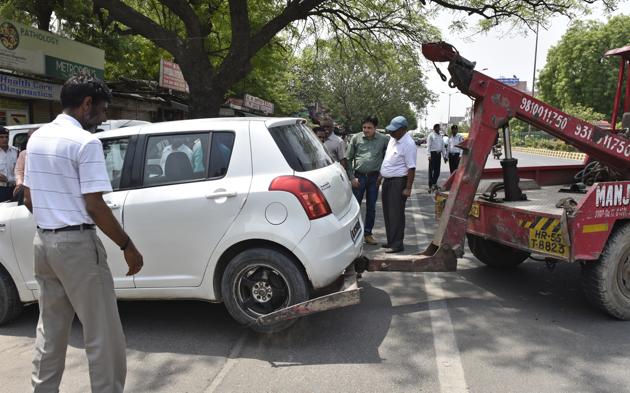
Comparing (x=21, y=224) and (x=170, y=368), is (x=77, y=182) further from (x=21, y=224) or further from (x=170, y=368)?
(x=21, y=224)

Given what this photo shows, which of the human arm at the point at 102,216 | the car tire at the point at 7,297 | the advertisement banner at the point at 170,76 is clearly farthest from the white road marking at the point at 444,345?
the advertisement banner at the point at 170,76

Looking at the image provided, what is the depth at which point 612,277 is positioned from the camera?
4016 mm

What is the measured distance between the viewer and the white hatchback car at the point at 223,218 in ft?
11.9

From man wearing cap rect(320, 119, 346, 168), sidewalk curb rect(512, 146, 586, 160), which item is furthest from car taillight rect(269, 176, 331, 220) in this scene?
sidewalk curb rect(512, 146, 586, 160)

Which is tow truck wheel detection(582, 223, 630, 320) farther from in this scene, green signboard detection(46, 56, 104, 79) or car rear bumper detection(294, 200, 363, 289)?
green signboard detection(46, 56, 104, 79)

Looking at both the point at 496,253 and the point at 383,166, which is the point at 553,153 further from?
the point at 496,253

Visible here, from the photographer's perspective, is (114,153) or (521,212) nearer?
(114,153)

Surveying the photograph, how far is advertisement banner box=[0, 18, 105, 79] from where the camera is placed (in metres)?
10.3

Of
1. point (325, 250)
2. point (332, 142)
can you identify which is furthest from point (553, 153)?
point (325, 250)

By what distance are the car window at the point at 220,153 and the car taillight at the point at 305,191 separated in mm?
444

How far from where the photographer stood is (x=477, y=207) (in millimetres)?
4750

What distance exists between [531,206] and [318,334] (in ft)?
7.62

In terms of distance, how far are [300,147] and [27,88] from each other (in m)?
9.85

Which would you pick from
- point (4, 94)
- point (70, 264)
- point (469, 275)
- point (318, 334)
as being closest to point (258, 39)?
point (4, 94)
